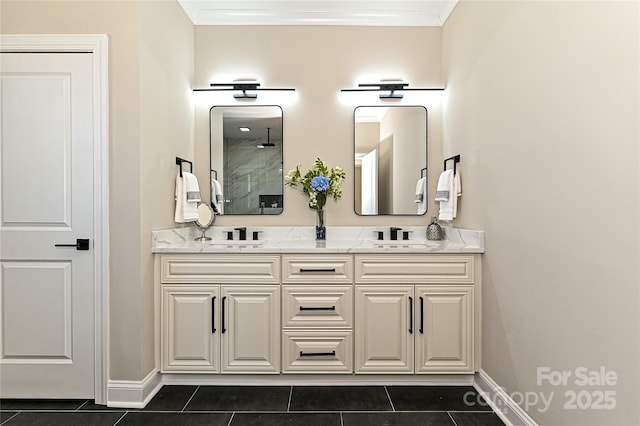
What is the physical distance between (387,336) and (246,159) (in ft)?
5.68

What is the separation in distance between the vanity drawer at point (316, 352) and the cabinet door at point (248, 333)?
0.23 ft

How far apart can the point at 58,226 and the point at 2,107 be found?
2.49ft

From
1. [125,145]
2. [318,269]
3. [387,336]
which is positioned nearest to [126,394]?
[318,269]

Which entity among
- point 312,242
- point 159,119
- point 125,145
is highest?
point 159,119

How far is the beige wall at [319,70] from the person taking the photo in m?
2.84

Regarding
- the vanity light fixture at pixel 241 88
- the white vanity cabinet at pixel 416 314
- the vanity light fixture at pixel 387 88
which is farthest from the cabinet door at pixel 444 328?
the vanity light fixture at pixel 241 88

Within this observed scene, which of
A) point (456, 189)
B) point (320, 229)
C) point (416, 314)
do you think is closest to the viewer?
point (416, 314)

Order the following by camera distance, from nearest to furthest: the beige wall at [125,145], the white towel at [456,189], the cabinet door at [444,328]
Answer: the beige wall at [125,145]
the cabinet door at [444,328]
the white towel at [456,189]

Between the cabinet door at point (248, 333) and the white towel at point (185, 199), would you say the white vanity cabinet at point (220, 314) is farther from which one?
the white towel at point (185, 199)

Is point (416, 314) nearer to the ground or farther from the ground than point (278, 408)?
farther from the ground

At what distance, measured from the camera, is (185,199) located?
249cm

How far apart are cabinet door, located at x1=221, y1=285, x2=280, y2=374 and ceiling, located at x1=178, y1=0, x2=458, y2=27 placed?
6.99 ft

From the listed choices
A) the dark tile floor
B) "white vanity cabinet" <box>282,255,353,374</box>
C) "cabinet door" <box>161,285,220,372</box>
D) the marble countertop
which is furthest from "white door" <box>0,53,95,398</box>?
"white vanity cabinet" <box>282,255,353,374</box>

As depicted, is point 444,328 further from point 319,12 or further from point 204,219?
point 319,12
